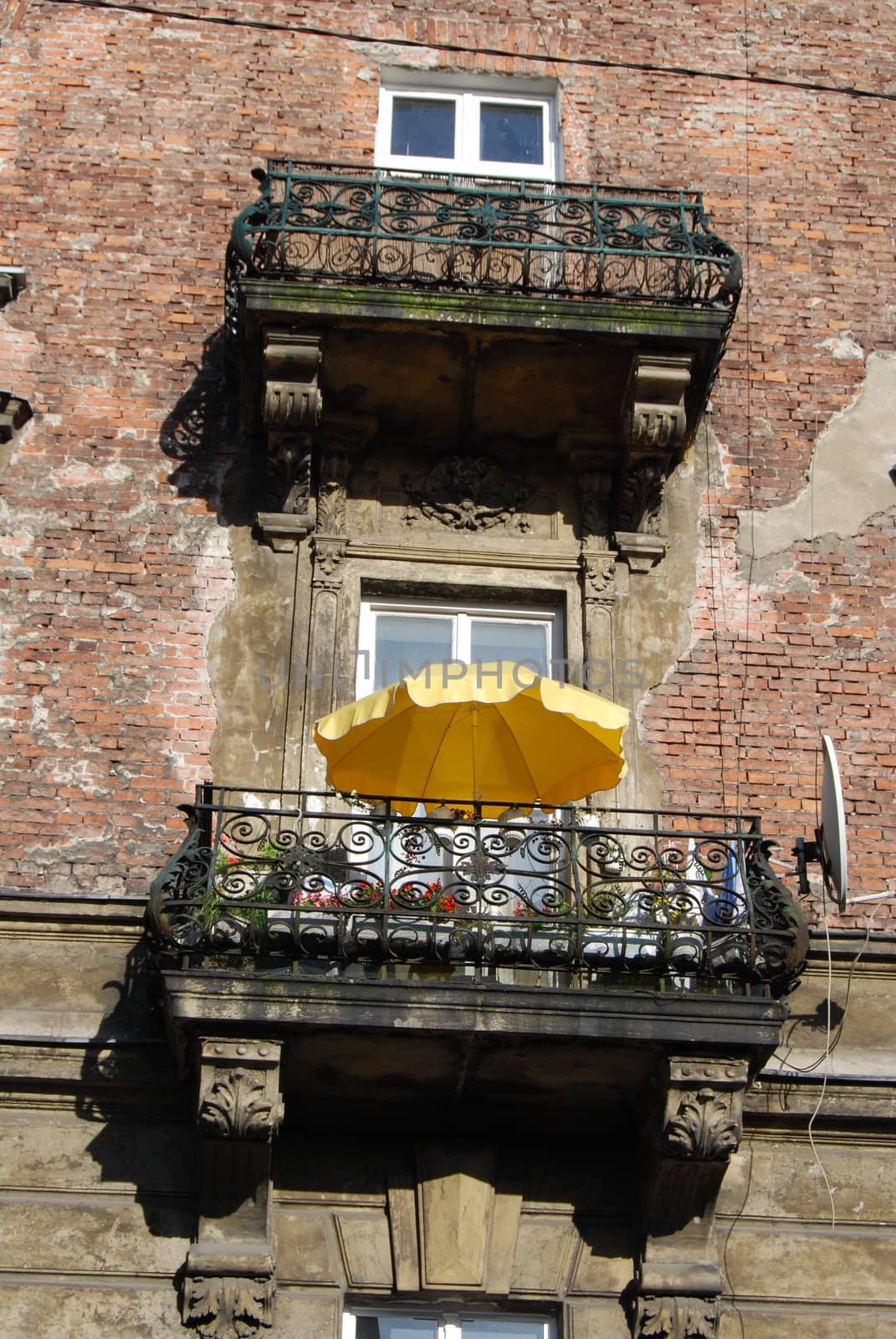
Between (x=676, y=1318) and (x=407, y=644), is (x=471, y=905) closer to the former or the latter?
(x=676, y=1318)

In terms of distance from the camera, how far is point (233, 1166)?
29.3 feet

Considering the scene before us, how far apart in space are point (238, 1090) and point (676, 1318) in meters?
2.28

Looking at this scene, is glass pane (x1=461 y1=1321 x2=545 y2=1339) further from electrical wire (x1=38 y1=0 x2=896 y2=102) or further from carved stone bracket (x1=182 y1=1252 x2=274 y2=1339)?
electrical wire (x1=38 y1=0 x2=896 y2=102)

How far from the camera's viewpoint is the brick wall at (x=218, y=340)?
10.7 meters

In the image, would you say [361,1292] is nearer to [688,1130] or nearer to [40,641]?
[688,1130]

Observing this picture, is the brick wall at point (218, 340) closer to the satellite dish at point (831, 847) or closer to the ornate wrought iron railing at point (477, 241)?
the satellite dish at point (831, 847)

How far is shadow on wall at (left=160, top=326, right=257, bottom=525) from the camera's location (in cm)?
1146

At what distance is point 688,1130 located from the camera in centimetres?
882

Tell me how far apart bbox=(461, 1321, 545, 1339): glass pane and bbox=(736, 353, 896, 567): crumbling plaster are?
4.63m

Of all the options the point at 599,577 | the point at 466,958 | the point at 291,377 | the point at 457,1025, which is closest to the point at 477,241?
the point at 291,377

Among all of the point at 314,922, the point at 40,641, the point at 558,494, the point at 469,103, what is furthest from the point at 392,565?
the point at 469,103

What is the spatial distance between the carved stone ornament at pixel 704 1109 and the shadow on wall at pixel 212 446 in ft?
14.5

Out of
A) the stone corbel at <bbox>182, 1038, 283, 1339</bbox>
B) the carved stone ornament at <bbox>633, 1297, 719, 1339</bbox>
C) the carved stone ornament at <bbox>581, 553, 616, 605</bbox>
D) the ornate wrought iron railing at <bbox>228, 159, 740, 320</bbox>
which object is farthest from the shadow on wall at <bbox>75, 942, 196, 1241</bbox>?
the ornate wrought iron railing at <bbox>228, 159, 740, 320</bbox>

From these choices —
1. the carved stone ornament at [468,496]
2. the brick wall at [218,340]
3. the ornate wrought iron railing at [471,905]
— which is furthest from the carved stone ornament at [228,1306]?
the carved stone ornament at [468,496]
